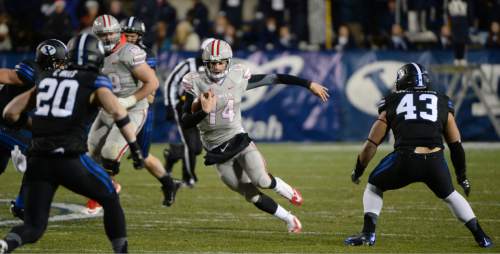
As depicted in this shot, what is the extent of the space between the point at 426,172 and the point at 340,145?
922cm

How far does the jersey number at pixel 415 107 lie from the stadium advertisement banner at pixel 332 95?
929 centimetres

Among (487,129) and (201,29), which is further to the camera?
(201,29)

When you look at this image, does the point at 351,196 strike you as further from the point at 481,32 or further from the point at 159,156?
the point at 481,32

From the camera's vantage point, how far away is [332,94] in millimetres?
17031

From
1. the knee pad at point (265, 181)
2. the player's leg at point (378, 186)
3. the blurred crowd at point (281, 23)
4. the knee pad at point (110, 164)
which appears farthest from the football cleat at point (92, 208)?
the blurred crowd at point (281, 23)

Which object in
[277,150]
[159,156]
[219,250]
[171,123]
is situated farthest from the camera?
[171,123]

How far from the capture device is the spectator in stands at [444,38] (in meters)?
17.6

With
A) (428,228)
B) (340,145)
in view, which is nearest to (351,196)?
(428,228)

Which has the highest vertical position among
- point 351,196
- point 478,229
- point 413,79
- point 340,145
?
point 413,79

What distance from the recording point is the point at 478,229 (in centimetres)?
741

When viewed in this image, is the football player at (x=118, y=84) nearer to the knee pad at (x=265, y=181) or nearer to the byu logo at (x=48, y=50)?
the byu logo at (x=48, y=50)

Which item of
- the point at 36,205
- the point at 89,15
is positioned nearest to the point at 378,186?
the point at 36,205

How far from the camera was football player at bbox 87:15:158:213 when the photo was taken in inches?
352

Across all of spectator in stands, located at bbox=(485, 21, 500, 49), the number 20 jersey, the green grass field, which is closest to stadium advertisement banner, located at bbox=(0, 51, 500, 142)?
spectator in stands, located at bbox=(485, 21, 500, 49)
